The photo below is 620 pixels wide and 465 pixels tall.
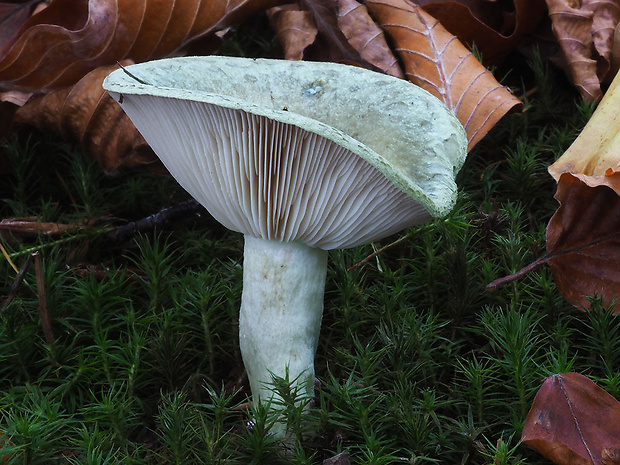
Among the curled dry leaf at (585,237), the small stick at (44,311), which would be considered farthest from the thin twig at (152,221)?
the curled dry leaf at (585,237)

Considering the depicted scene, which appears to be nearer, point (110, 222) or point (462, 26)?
point (110, 222)

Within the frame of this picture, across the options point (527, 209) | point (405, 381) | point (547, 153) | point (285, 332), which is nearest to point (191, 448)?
point (285, 332)

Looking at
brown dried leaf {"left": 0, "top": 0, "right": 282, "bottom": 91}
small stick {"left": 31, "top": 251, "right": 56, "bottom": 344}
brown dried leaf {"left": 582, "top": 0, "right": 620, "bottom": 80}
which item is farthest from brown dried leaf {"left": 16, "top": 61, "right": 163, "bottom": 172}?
brown dried leaf {"left": 582, "top": 0, "right": 620, "bottom": 80}

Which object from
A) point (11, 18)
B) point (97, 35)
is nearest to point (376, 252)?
point (97, 35)

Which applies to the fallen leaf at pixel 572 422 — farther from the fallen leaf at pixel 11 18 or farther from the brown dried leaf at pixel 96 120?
the fallen leaf at pixel 11 18

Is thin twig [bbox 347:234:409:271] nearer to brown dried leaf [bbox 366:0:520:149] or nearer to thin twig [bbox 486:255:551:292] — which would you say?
thin twig [bbox 486:255:551:292]

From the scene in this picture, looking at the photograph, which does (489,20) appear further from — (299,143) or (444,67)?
(299,143)

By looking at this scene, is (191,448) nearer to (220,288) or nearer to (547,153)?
(220,288)
